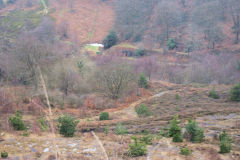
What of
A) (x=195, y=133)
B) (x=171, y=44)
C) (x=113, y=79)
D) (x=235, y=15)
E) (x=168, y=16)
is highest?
(x=168, y=16)

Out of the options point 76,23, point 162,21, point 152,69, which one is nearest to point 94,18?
point 76,23

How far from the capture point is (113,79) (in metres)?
23.2

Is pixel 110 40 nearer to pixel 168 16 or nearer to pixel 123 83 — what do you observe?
pixel 168 16

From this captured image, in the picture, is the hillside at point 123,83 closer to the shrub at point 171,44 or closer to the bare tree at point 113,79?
the bare tree at point 113,79

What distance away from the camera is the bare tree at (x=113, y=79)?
2308 centimetres

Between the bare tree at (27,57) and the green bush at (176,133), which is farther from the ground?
the bare tree at (27,57)

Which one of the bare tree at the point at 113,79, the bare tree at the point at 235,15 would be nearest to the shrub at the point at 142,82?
the bare tree at the point at 113,79

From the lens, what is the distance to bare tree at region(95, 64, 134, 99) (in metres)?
23.1

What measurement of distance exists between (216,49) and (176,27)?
42.0 ft

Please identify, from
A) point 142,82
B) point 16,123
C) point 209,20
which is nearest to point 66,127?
point 16,123

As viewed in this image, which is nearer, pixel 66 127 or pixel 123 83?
pixel 66 127

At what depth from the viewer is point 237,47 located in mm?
40250

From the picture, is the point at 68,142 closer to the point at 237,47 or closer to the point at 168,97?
the point at 168,97

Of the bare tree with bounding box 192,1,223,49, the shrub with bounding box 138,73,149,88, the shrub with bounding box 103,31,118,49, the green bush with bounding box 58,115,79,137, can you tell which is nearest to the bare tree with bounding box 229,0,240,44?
the bare tree with bounding box 192,1,223,49
